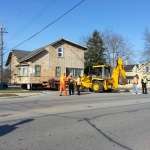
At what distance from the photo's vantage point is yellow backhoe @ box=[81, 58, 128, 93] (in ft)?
89.1

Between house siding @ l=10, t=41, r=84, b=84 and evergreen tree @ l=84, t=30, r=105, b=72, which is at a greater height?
evergreen tree @ l=84, t=30, r=105, b=72

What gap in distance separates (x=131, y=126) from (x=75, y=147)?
9.98ft

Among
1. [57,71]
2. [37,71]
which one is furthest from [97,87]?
[57,71]

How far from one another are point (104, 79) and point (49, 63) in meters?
10.8

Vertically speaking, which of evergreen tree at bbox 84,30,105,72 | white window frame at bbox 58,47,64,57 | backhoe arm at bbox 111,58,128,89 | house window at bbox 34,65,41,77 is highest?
evergreen tree at bbox 84,30,105,72

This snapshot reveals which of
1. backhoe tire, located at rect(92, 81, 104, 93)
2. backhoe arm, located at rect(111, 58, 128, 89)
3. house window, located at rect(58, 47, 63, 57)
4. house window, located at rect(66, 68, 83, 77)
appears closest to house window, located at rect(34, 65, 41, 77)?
house window, located at rect(58, 47, 63, 57)

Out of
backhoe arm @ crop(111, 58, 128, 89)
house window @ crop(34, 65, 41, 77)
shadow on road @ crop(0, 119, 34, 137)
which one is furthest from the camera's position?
house window @ crop(34, 65, 41, 77)

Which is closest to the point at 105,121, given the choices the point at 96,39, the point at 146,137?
the point at 146,137

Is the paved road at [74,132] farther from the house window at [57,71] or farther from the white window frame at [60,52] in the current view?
the white window frame at [60,52]

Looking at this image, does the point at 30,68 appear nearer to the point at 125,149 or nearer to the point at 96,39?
the point at 125,149

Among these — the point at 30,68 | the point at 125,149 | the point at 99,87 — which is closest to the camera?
the point at 125,149

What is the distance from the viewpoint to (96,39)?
63.2m

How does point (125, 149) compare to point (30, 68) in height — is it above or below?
below

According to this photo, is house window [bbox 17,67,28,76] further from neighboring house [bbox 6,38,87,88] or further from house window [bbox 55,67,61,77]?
house window [bbox 55,67,61,77]
